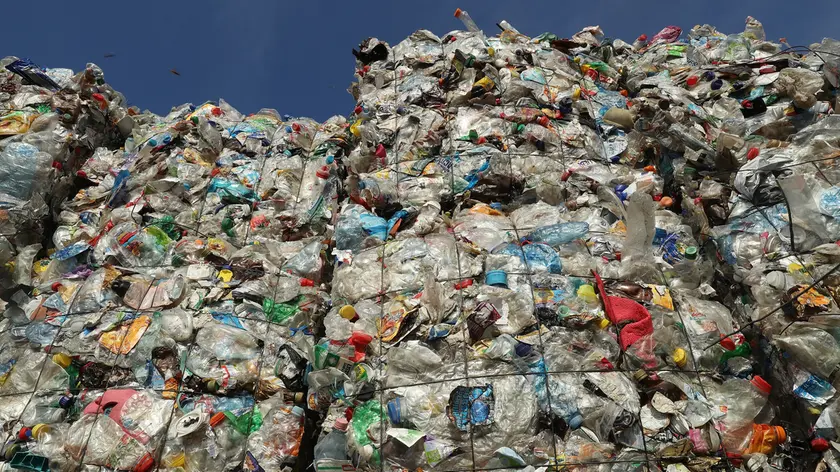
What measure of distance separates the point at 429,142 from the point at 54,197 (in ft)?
8.50

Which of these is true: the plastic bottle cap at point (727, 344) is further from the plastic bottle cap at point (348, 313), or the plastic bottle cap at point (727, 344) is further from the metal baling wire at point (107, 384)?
the metal baling wire at point (107, 384)

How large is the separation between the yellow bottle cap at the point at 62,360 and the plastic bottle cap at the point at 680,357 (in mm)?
2798

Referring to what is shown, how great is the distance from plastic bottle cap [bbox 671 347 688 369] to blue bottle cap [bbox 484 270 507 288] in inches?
30.9

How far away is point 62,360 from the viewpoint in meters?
3.14

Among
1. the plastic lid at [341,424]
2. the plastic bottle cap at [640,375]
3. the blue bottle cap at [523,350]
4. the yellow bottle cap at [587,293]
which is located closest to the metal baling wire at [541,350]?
the blue bottle cap at [523,350]

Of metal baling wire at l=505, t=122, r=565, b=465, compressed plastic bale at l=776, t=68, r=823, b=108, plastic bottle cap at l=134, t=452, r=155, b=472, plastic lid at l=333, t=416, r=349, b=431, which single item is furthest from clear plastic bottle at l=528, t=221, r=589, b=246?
plastic bottle cap at l=134, t=452, r=155, b=472

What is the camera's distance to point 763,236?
306 cm

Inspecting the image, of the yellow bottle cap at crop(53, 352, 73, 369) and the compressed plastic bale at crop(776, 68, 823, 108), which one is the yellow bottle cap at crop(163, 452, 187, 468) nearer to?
the yellow bottle cap at crop(53, 352, 73, 369)

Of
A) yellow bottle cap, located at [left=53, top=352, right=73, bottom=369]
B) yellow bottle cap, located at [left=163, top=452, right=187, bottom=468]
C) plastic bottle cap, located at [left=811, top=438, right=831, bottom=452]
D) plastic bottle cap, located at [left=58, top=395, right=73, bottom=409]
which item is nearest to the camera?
plastic bottle cap, located at [left=811, top=438, right=831, bottom=452]

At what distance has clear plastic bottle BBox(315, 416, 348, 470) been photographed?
2.71 m

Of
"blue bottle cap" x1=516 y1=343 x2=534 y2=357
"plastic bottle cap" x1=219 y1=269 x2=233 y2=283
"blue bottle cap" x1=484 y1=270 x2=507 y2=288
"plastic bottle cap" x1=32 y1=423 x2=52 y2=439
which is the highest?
"plastic bottle cap" x1=219 y1=269 x2=233 y2=283

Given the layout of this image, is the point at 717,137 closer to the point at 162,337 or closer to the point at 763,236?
the point at 763,236

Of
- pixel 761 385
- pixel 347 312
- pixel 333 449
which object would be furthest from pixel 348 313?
pixel 761 385

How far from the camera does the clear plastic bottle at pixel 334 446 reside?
2.71m
